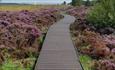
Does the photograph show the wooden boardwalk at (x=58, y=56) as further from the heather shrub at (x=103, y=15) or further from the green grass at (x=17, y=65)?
the heather shrub at (x=103, y=15)

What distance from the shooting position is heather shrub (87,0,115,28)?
28405 mm

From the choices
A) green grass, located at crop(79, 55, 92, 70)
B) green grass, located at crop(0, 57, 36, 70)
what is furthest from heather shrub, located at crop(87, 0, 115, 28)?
green grass, located at crop(0, 57, 36, 70)

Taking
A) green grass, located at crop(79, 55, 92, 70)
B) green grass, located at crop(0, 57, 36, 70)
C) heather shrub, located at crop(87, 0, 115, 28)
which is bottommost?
heather shrub, located at crop(87, 0, 115, 28)

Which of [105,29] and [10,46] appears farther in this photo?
[105,29]

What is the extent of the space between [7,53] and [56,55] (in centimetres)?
199

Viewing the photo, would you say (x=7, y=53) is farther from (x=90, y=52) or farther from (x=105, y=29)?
(x=105, y=29)

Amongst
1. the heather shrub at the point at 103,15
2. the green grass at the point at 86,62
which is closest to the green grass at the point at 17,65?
the green grass at the point at 86,62

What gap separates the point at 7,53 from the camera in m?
16.9

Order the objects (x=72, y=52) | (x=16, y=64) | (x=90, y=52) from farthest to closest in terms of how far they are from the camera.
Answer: (x=90, y=52) < (x=72, y=52) < (x=16, y=64)

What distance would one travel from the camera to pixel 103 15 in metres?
29.1

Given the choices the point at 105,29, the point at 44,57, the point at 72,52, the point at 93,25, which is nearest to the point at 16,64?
the point at 44,57

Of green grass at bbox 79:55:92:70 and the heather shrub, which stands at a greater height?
green grass at bbox 79:55:92:70

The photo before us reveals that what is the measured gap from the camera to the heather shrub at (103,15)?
2840 centimetres

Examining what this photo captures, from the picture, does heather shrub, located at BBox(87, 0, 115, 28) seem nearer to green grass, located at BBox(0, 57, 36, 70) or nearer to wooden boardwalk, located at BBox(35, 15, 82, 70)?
wooden boardwalk, located at BBox(35, 15, 82, 70)
